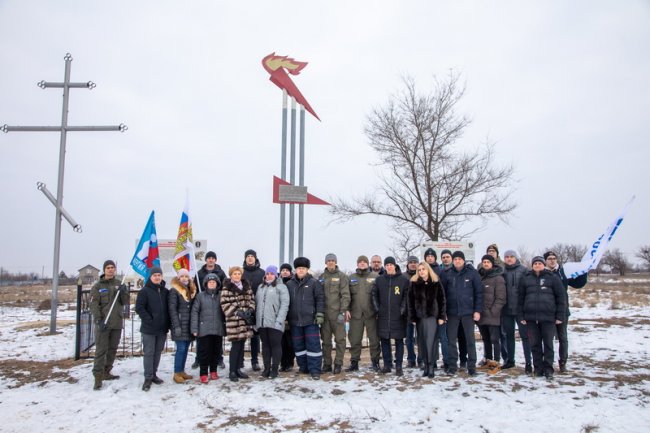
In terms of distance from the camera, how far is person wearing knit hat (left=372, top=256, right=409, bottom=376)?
279 inches

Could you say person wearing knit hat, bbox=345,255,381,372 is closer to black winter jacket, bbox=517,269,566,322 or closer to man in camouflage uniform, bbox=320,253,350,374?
man in camouflage uniform, bbox=320,253,350,374

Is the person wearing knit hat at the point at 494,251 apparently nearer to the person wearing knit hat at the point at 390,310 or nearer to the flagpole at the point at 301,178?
the person wearing knit hat at the point at 390,310

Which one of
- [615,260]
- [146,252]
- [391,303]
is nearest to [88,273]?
[146,252]

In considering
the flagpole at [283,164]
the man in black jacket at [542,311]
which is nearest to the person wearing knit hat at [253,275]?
the flagpole at [283,164]

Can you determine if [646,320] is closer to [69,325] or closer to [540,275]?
[540,275]

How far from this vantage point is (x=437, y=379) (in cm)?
668

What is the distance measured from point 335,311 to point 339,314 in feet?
0.27

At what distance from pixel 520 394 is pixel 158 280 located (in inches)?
207

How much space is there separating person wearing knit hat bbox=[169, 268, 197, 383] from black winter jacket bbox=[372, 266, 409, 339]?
2.91 meters

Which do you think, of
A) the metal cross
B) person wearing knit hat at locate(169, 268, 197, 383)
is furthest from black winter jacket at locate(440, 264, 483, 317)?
the metal cross

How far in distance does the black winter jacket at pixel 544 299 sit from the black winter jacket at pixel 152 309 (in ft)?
17.7

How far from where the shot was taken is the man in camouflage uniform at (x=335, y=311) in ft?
23.8

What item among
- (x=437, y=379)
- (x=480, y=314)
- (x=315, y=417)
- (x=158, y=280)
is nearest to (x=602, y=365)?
(x=480, y=314)

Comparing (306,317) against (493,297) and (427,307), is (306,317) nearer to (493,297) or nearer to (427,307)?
(427,307)
